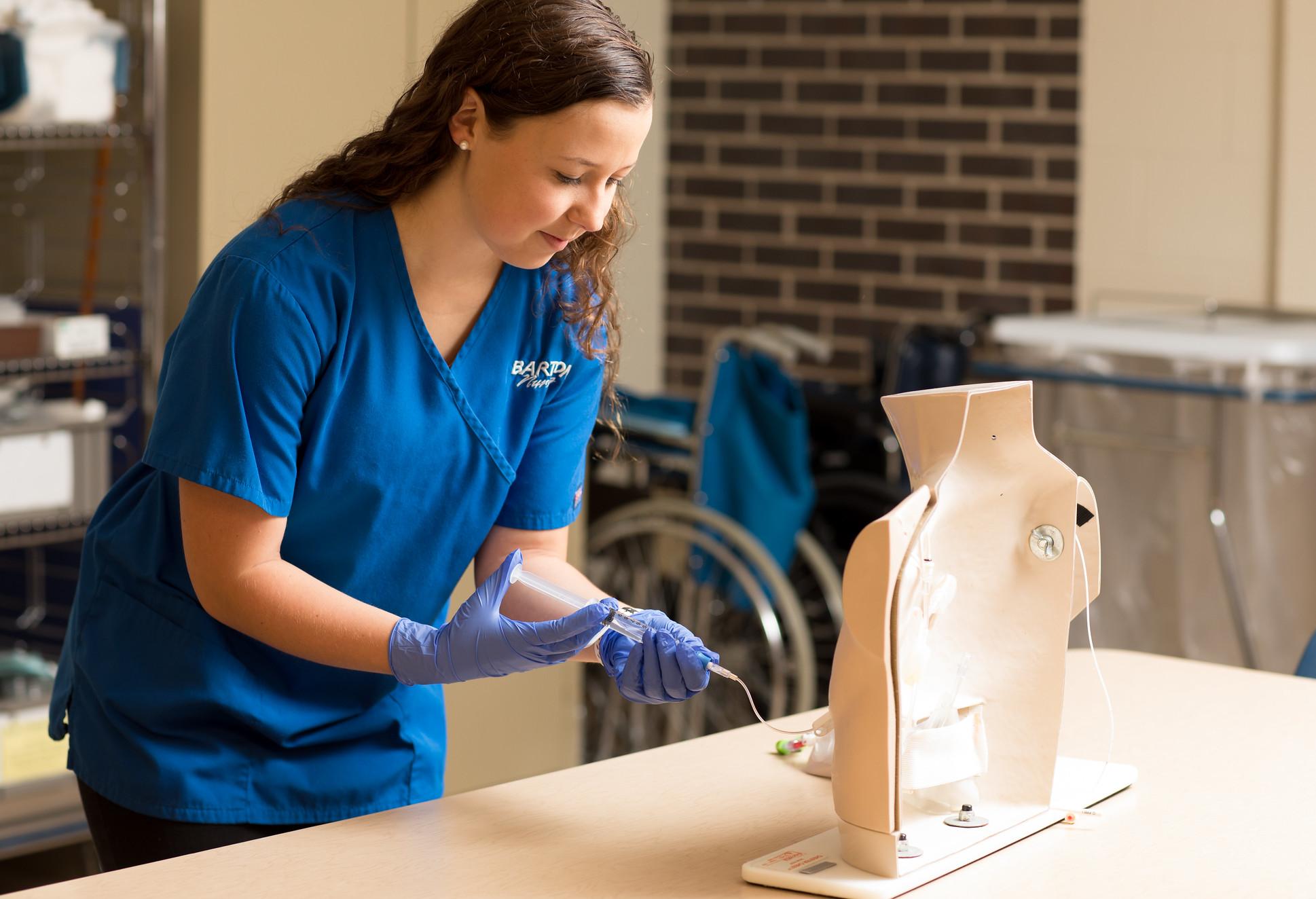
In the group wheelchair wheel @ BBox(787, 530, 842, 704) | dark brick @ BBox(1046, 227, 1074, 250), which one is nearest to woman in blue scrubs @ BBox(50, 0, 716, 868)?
wheelchair wheel @ BBox(787, 530, 842, 704)

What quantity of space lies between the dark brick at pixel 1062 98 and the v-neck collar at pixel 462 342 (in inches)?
99.4

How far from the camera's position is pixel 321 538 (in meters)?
1.43

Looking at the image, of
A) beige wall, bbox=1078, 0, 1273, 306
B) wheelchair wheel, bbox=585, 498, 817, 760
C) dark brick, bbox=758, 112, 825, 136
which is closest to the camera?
wheelchair wheel, bbox=585, 498, 817, 760

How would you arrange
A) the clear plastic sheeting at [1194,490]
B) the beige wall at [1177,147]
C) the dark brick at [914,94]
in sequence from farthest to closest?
the dark brick at [914,94], the beige wall at [1177,147], the clear plastic sheeting at [1194,490]

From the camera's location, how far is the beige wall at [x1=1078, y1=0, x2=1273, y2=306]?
3.40 metres

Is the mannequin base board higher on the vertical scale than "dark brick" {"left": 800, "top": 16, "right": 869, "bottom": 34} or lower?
lower

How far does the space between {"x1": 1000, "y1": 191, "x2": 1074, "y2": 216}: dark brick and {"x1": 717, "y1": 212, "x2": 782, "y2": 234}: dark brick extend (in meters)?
0.64

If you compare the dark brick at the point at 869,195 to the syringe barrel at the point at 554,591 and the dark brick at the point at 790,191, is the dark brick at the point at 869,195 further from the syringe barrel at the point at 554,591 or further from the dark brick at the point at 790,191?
the syringe barrel at the point at 554,591

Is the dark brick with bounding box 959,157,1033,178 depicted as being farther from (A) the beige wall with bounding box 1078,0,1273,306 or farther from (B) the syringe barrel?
(B) the syringe barrel

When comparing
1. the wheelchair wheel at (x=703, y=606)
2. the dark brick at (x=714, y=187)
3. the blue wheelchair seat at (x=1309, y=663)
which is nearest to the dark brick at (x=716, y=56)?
the dark brick at (x=714, y=187)

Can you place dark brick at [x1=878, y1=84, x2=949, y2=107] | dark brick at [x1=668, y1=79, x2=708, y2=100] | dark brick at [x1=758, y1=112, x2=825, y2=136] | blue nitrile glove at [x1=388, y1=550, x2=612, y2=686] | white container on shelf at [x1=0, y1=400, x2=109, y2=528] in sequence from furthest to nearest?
1. dark brick at [x1=668, y1=79, x2=708, y2=100]
2. dark brick at [x1=758, y1=112, x2=825, y2=136]
3. dark brick at [x1=878, y1=84, x2=949, y2=107]
4. white container on shelf at [x1=0, y1=400, x2=109, y2=528]
5. blue nitrile glove at [x1=388, y1=550, x2=612, y2=686]

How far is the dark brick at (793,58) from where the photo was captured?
4078mm

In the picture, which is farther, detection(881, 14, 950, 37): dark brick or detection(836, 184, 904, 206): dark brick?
detection(836, 184, 904, 206): dark brick

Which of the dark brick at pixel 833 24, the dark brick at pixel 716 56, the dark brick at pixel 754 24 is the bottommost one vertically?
the dark brick at pixel 716 56
